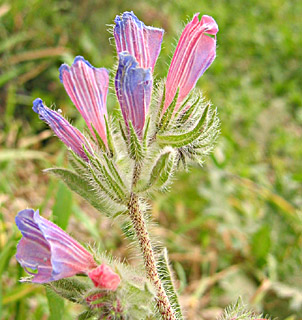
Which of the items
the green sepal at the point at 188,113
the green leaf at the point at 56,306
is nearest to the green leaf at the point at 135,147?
the green sepal at the point at 188,113

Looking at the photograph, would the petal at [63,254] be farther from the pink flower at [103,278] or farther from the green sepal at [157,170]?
the green sepal at [157,170]

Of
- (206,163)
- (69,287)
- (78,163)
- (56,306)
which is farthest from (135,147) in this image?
(206,163)

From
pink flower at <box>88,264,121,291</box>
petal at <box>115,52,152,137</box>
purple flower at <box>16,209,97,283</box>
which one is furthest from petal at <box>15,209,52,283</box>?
petal at <box>115,52,152,137</box>

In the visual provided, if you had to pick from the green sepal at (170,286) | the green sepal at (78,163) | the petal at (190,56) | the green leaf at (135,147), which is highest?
the petal at (190,56)

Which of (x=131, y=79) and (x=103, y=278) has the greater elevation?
(x=131, y=79)

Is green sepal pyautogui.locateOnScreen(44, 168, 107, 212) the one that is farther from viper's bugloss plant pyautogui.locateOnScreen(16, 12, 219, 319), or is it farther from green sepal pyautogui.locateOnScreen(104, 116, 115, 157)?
green sepal pyautogui.locateOnScreen(104, 116, 115, 157)

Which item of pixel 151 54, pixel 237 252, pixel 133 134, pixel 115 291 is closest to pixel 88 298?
pixel 115 291

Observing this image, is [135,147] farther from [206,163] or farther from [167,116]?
[206,163]

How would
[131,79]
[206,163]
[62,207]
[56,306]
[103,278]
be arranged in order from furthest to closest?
[206,163]
[62,207]
[56,306]
[131,79]
[103,278]
